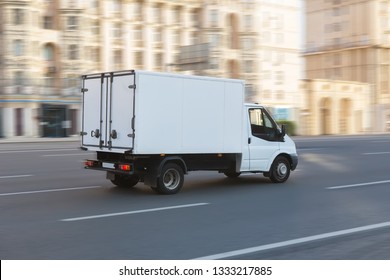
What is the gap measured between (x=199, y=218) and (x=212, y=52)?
57.3m

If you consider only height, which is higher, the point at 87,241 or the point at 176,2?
the point at 176,2

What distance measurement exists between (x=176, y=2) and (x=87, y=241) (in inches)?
2352

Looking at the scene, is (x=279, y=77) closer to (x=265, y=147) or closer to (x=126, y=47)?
(x=126, y=47)

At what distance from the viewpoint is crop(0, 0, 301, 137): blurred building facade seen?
52.4 m

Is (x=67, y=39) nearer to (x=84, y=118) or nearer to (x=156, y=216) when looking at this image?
(x=84, y=118)

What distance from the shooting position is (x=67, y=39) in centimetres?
5694

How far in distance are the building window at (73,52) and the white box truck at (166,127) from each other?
4548cm

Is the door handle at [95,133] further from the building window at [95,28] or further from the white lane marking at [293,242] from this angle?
the building window at [95,28]

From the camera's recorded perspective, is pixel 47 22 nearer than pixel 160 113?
No

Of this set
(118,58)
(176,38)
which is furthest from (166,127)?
(176,38)

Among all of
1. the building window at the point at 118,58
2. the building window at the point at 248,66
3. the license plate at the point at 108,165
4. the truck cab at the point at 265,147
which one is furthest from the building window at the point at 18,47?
the license plate at the point at 108,165

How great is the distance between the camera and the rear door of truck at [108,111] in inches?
458

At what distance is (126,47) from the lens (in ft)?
201

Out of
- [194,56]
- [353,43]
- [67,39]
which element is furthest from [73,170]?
[353,43]
